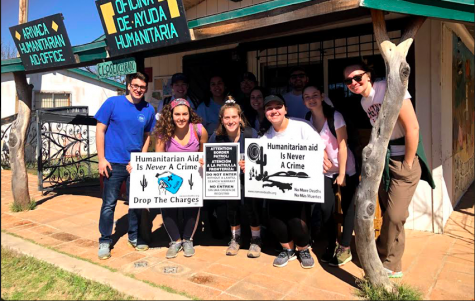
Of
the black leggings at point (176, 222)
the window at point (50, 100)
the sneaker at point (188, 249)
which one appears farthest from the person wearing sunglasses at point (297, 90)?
the window at point (50, 100)

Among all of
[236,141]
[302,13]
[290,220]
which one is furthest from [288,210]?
[302,13]

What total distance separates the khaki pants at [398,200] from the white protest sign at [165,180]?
1913mm

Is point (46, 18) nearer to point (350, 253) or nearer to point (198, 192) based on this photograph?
point (198, 192)

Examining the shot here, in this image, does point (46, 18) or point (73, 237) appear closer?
point (73, 237)

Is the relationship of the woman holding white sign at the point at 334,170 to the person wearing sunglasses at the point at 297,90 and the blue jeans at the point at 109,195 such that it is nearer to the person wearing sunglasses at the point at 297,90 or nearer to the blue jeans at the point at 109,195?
the person wearing sunglasses at the point at 297,90

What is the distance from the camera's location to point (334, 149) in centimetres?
345

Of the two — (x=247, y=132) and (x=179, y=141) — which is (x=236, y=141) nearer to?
(x=247, y=132)

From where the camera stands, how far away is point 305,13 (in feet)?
10.1

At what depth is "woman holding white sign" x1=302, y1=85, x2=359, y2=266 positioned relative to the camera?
3404 mm

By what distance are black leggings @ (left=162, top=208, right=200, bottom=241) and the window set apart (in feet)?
41.6

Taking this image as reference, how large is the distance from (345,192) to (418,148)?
83cm

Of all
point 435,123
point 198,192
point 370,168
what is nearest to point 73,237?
point 198,192

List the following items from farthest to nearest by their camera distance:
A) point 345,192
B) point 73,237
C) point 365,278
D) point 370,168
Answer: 1. point 73,237
2. point 345,192
3. point 365,278
4. point 370,168

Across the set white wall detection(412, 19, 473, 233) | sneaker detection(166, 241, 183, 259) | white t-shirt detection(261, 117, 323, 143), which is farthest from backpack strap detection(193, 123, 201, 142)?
white wall detection(412, 19, 473, 233)
